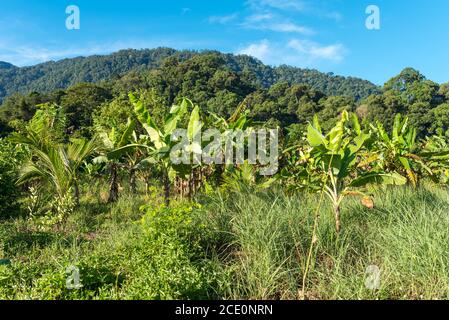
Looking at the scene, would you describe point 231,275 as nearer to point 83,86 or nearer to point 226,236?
point 226,236

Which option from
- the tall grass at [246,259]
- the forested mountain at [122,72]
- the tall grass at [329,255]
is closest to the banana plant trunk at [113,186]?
the tall grass at [246,259]

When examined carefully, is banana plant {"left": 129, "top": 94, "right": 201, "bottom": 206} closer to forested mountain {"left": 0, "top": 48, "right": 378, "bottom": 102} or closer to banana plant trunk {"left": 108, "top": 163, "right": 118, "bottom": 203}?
banana plant trunk {"left": 108, "top": 163, "right": 118, "bottom": 203}

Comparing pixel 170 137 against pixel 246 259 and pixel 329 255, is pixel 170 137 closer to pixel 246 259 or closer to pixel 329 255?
pixel 246 259

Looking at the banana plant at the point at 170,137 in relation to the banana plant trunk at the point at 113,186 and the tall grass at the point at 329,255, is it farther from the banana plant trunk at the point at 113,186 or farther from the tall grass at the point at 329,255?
the banana plant trunk at the point at 113,186

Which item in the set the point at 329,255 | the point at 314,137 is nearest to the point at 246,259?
the point at 329,255

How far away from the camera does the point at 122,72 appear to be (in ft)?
261

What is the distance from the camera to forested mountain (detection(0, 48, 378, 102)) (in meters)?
82.2

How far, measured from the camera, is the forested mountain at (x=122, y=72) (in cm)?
8225

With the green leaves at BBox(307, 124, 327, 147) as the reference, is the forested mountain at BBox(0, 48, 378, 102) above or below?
above

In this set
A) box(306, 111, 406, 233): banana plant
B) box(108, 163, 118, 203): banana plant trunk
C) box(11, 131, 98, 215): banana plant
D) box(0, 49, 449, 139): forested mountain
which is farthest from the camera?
box(0, 49, 449, 139): forested mountain

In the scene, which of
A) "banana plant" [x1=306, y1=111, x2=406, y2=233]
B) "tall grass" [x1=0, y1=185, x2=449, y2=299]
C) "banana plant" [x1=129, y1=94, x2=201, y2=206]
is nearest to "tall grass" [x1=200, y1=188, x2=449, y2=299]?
"tall grass" [x1=0, y1=185, x2=449, y2=299]

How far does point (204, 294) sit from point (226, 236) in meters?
1.04

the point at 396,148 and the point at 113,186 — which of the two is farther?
the point at 113,186
